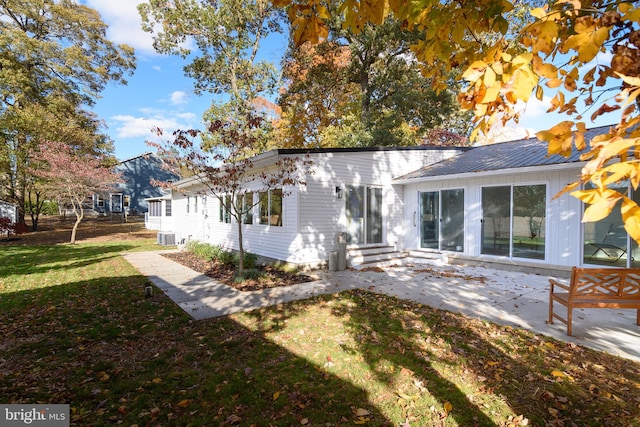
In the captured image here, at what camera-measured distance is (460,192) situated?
1026 centimetres

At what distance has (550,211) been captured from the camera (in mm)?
8242

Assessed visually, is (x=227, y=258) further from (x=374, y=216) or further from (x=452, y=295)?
(x=452, y=295)

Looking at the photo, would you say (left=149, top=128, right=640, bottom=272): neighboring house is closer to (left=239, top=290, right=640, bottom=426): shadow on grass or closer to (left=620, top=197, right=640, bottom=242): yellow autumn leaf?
(left=239, top=290, right=640, bottom=426): shadow on grass

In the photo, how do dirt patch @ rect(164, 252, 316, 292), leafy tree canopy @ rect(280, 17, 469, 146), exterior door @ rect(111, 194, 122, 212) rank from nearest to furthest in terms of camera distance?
dirt patch @ rect(164, 252, 316, 292) < leafy tree canopy @ rect(280, 17, 469, 146) < exterior door @ rect(111, 194, 122, 212)

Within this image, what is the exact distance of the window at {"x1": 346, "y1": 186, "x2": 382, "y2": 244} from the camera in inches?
413

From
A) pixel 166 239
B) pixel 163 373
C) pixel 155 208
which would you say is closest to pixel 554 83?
pixel 163 373

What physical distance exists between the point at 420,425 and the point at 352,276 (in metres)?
5.92

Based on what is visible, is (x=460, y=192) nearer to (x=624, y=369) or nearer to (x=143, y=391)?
(x=624, y=369)

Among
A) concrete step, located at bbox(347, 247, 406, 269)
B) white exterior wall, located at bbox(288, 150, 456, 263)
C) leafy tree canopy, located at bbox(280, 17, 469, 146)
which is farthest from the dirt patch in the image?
leafy tree canopy, located at bbox(280, 17, 469, 146)

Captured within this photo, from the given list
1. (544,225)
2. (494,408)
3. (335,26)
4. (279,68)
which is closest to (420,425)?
(494,408)

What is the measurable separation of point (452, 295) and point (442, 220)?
15.7 ft

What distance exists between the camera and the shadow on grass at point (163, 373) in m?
2.91

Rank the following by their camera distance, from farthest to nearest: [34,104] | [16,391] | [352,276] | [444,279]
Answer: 1. [34,104]
2. [352,276]
3. [444,279]
4. [16,391]

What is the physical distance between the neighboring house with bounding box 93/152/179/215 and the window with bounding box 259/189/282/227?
2678 cm
